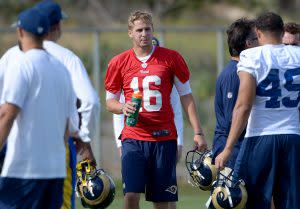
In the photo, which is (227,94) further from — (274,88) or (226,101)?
(274,88)

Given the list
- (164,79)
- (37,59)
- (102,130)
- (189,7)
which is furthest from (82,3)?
(37,59)

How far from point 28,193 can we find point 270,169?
2.12 m

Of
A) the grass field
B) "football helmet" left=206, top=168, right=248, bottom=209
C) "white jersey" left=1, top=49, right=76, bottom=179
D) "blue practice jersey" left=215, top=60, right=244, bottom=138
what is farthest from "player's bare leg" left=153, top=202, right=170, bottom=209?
the grass field

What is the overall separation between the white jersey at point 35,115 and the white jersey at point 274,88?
1.71 m

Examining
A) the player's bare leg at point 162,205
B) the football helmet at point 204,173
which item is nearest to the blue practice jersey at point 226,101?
the football helmet at point 204,173

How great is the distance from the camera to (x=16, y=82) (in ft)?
22.2

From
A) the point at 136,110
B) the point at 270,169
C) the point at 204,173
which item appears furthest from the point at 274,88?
the point at 204,173

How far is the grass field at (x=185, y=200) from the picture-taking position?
12981 mm

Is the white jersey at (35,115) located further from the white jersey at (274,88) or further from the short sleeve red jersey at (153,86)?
the short sleeve red jersey at (153,86)

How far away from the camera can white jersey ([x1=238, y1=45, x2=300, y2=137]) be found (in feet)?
26.3

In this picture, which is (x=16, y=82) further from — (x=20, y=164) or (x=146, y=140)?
(x=146, y=140)

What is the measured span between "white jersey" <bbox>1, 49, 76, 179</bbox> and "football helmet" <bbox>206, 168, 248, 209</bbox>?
5.46 feet

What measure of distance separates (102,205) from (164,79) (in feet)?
4.41

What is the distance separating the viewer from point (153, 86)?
375 inches
